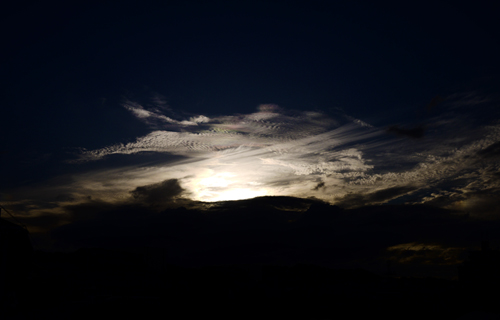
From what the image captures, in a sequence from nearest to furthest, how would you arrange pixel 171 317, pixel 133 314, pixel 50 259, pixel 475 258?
pixel 133 314 < pixel 171 317 < pixel 475 258 < pixel 50 259

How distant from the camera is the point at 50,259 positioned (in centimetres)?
15625

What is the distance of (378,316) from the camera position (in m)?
90.4

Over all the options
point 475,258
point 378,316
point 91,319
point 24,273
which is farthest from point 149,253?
point 475,258

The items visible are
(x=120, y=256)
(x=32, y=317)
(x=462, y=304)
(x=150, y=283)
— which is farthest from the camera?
(x=120, y=256)

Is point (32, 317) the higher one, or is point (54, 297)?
point (32, 317)

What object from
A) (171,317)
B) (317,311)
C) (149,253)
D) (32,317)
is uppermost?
(149,253)

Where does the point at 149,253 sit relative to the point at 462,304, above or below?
above

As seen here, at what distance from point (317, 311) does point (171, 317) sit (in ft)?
193

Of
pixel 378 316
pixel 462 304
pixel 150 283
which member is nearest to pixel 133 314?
pixel 150 283

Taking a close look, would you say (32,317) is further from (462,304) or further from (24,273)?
(462,304)

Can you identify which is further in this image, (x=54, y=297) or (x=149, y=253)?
(x=54, y=297)

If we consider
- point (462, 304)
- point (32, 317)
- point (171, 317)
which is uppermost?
point (32, 317)

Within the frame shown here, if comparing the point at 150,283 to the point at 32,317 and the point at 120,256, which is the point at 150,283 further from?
the point at 120,256

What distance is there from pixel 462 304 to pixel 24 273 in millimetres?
132890
